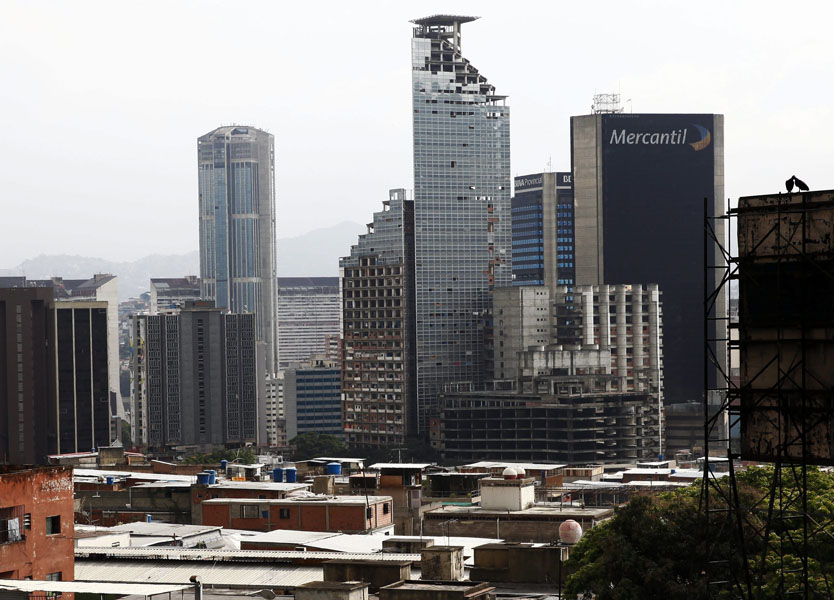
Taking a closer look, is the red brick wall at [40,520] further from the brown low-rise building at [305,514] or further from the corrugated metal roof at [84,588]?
the brown low-rise building at [305,514]

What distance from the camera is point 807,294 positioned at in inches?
1321

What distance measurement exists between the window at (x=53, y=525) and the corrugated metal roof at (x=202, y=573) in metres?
4.77

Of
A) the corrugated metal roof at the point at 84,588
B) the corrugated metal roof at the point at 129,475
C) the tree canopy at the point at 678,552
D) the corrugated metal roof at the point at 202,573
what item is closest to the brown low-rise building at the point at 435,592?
the tree canopy at the point at 678,552

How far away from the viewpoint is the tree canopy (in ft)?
143

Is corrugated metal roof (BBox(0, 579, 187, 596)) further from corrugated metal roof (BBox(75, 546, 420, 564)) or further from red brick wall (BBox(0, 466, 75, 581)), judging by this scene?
corrugated metal roof (BBox(75, 546, 420, 564))

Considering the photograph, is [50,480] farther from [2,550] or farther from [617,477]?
[617,477]

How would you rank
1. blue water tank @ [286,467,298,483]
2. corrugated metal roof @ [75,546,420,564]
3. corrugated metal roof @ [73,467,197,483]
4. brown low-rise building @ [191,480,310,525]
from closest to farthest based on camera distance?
1. corrugated metal roof @ [75,546,420,564]
2. brown low-rise building @ [191,480,310,525]
3. blue water tank @ [286,467,298,483]
4. corrugated metal roof @ [73,467,197,483]

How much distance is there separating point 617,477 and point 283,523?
58.1 metres

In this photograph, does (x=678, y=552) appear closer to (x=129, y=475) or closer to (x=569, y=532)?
(x=569, y=532)

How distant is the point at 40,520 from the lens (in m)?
50.6

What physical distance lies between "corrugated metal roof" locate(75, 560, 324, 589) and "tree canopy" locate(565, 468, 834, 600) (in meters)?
11.3

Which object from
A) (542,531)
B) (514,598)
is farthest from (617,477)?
(514,598)

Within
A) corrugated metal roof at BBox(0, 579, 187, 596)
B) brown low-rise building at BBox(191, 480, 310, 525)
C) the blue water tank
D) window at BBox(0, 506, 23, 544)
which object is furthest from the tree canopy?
the blue water tank

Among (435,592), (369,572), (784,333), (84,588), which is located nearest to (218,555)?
(369,572)
